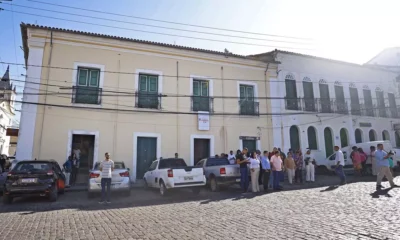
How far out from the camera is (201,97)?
16.4 m

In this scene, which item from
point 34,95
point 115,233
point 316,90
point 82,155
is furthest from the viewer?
point 316,90

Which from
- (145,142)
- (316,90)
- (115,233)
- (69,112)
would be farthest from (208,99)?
(115,233)

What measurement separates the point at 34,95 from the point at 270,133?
14.1m

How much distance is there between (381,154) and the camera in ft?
33.4

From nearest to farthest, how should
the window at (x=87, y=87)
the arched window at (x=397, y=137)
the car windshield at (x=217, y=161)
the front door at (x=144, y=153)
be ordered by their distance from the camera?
the car windshield at (x=217, y=161) → the window at (x=87, y=87) → the front door at (x=144, y=153) → the arched window at (x=397, y=137)

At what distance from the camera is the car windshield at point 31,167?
8.87 m

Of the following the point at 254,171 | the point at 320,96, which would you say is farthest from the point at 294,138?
the point at 254,171

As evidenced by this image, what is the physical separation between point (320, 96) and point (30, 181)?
63.5 feet

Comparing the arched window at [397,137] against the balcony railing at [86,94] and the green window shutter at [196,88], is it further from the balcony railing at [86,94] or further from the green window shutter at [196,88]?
the balcony railing at [86,94]

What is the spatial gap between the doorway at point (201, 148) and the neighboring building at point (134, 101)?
0.21 feet

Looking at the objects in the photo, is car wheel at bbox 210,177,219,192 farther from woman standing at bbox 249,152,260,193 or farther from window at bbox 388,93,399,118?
window at bbox 388,93,399,118

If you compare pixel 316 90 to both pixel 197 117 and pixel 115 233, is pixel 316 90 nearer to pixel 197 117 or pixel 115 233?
pixel 197 117

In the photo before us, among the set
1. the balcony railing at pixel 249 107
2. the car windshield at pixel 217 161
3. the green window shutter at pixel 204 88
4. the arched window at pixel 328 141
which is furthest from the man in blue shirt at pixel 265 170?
the arched window at pixel 328 141

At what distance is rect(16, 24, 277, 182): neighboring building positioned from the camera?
1331 centimetres
